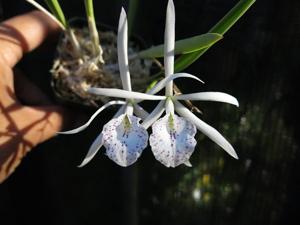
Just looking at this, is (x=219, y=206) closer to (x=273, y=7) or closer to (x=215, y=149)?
(x=215, y=149)

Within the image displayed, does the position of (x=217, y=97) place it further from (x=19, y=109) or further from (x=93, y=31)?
(x=19, y=109)

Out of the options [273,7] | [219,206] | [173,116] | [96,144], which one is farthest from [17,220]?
[273,7]

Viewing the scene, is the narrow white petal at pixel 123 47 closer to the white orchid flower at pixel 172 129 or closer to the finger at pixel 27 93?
the white orchid flower at pixel 172 129

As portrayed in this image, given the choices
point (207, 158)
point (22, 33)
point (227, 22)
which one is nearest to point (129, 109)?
point (227, 22)

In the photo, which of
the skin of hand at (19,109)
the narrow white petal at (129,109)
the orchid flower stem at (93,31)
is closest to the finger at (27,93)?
the skin of hand at (19,109)

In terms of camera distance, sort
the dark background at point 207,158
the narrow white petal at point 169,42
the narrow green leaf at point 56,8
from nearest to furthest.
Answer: the narrow white petal at point 169,42, the narrow green leaf at point 56,8, the dark background at point 207,158
